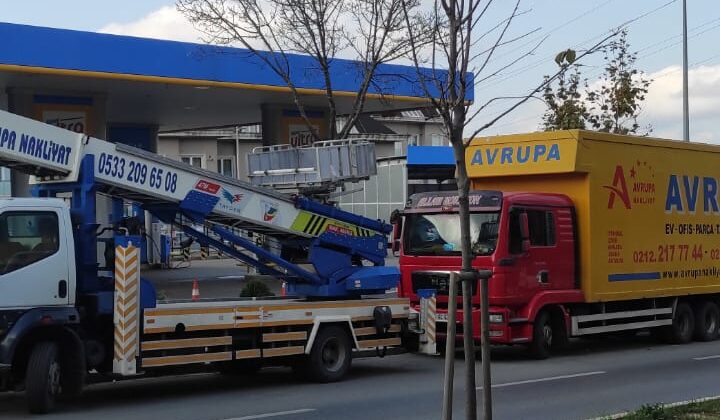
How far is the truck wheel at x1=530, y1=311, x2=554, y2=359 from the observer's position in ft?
48.6

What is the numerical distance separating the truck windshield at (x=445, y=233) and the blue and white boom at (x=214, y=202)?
156cm

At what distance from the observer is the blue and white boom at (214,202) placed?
10.5 meters

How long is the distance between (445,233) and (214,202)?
4586 mm

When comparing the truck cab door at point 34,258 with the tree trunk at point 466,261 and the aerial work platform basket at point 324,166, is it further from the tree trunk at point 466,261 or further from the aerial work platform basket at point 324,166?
the tree trunk at point 466,261

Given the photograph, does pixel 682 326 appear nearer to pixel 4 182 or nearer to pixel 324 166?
pixel 324 166

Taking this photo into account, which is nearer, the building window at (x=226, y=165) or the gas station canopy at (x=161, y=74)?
the gas station canopy at (x=161, y=74)

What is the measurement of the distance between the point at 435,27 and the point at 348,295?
7359mm

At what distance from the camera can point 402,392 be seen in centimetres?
1182

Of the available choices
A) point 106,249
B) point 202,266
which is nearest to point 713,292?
point 106,249

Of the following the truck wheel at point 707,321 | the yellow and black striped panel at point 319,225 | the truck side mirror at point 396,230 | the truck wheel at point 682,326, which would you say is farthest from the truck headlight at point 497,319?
the truck wheel at point 707,321

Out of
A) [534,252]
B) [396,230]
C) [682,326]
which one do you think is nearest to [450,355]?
[534,252]

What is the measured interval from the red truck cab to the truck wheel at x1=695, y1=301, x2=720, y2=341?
3974mm

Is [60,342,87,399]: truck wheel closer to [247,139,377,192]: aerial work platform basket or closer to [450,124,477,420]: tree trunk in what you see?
[247,139,377,192]: aerial work platform basket

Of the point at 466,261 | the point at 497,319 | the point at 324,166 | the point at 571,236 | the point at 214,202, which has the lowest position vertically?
the point at 497,319
